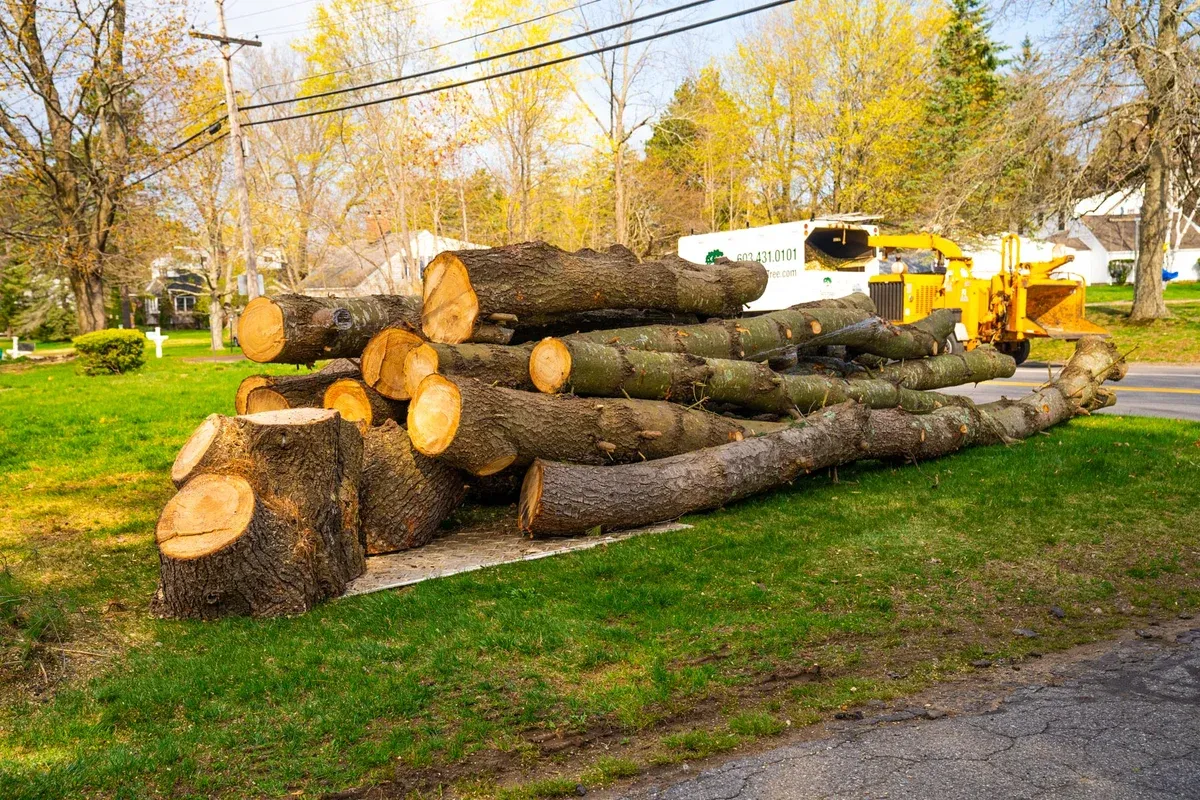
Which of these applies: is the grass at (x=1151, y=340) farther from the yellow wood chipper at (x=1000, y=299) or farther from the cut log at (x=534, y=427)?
the cut log at (x=534, y=427)

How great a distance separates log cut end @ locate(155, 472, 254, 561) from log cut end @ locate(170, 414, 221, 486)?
0.75ft

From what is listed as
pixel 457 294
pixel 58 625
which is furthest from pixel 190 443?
pixel 457 294

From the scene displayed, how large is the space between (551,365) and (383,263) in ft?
100

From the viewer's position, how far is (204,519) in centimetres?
535

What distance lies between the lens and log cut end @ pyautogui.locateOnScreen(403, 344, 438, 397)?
7.21 meters

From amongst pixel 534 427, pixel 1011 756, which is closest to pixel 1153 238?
pixel 534 427

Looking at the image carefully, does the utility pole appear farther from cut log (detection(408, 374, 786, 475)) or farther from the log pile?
cut log (detection(408, 374, 786, 475))

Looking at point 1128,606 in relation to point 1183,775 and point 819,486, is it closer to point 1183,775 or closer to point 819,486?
point 1183,775

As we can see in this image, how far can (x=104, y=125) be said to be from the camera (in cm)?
2550

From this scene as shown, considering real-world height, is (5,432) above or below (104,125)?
below

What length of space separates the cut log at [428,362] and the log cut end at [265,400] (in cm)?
81

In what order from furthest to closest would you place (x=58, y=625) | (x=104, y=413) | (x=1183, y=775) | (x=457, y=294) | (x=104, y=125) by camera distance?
(x=104, y=125)
(x=104, y=413)
(x=457, y=294)
(x=58, y=625)
(x=1183, y=775)

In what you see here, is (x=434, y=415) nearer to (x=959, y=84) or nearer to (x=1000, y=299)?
(x=1000, y=299)

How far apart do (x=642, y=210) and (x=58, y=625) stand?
119 ft
